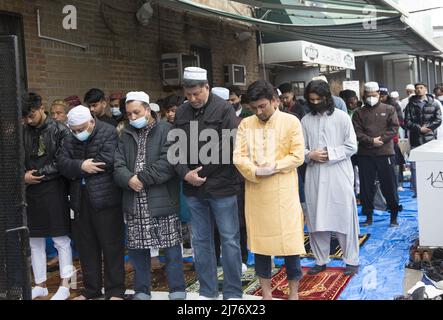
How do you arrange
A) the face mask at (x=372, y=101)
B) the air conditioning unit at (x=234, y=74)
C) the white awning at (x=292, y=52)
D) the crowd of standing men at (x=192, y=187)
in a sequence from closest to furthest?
the crowd of standing men at (x=192, y=187)
the face mask at (x=372, y=101)
the air conditioning unit at (x=234, y=74)
the white awning at (x=292, y=52)

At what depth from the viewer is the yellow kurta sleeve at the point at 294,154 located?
4175mm

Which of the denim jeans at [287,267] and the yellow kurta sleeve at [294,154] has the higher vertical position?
the yellow kurta sleeve at [294,154]

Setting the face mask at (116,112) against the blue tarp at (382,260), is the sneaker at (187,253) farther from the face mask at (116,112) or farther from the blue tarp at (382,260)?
the face mask at (116,112)

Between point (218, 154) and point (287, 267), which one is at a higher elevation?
point (218, 154)

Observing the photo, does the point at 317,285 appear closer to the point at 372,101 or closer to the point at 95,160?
the point at 95,160

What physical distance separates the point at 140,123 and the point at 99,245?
118 cm

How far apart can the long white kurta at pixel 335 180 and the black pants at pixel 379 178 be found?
189 cm

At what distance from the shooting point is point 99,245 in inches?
191

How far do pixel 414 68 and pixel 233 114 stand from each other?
81.5 feet

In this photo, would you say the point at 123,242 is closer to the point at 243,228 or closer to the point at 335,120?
the point at 243,228

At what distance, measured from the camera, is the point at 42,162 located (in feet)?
16.1

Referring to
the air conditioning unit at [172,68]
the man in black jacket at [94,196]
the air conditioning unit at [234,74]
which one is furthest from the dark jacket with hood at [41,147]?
the air conditioning unit at [234,74]

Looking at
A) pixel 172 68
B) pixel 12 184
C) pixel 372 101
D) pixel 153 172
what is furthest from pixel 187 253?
pixel 172 68

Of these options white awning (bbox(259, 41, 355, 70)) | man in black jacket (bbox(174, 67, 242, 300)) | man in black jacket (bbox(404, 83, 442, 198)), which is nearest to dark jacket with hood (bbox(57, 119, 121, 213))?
man in black jacket (bbox(174, 67, 242, 300))
